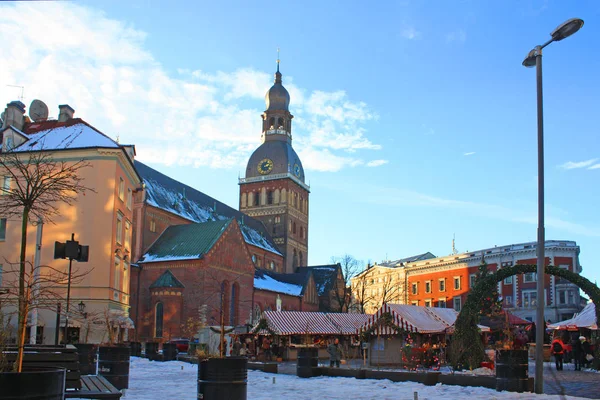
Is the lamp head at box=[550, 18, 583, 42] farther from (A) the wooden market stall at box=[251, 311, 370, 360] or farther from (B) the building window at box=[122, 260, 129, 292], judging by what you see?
(B) the building window at box=[122, 260, 129, 292]

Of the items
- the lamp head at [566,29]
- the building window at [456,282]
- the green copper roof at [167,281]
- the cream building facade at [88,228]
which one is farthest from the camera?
the building window at [456,282]

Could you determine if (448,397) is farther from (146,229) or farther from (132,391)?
(146,229)

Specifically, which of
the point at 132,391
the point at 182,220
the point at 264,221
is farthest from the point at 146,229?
the point at 132,391

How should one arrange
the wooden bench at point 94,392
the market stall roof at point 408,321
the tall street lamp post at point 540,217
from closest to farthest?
1. the wooden bench at point 94,392
2. the tall street lamp post at point 540,217
3. the market stall roof at point 408,321

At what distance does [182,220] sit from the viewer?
65.2 meters

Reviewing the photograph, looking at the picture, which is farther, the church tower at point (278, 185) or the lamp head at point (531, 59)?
the church tower at point (278, 185)

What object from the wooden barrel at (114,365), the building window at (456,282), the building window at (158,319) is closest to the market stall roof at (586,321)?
the wooden barrel at (114,365)

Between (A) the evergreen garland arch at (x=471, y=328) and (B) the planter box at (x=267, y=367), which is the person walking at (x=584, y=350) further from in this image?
(B) the planter box at (x=267, y=367)

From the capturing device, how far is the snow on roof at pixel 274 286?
224 feet

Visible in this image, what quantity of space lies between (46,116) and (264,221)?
148ft

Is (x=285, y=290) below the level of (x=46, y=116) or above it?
below

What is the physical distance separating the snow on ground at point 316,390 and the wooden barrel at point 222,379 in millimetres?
4113

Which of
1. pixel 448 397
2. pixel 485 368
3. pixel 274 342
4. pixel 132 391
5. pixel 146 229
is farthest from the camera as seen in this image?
pixel 146 229

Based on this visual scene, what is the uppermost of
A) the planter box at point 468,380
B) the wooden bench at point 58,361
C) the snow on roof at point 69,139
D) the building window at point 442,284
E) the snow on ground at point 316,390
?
the snow on roof at point 69,139
